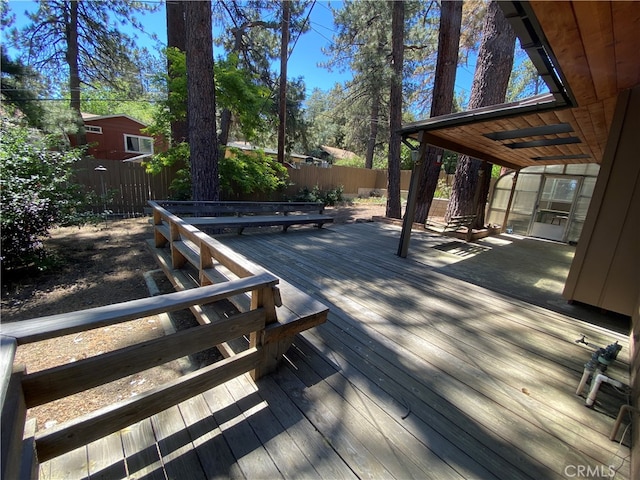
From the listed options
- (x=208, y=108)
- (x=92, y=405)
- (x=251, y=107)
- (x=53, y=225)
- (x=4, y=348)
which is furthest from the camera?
(x=251, y=107)

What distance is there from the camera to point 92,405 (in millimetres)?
1966

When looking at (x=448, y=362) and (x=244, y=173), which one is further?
(x=244, y=173)

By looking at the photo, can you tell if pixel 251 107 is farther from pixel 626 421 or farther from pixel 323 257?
pixel 626 421

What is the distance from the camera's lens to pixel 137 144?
674 inches

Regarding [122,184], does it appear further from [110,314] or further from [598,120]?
[598,120]

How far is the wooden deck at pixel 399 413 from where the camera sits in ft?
4.23

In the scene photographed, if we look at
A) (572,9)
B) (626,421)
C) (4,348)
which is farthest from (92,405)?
(572,9)

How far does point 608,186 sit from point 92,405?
4759 millimetres

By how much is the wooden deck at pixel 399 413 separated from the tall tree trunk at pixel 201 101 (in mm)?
4232

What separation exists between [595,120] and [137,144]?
20.7 m

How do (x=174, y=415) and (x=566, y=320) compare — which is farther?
(x=566, y=320)

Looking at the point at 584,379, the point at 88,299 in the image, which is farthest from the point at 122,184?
the point at 584,379

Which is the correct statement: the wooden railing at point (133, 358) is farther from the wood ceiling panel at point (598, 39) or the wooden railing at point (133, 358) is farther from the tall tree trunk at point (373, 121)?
the tall tree trunk at point (373, 121)

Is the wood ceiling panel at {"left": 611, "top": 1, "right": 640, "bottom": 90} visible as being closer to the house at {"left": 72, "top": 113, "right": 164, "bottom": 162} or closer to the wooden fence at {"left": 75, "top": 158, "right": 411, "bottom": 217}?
the wooden fence at {"left": 75, "top": 158, "right": 411, "bottom": 217}
